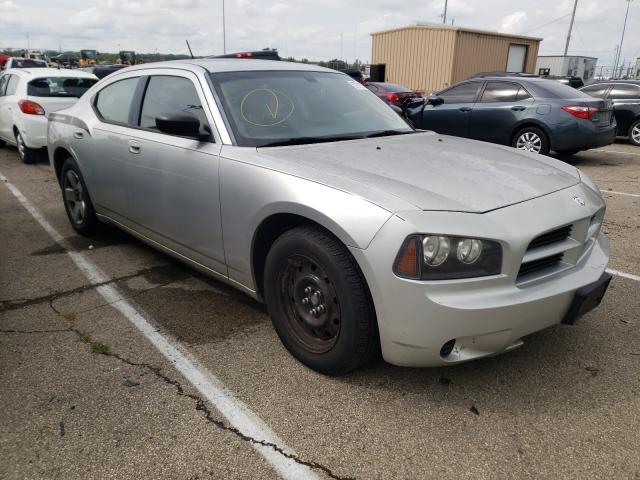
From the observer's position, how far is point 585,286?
8.04ft

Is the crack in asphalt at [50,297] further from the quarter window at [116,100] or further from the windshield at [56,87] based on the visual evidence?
the windshield at [56,87]

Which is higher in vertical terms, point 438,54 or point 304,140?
point 438,54

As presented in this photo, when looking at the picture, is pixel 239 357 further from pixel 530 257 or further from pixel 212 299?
pixel 530 257

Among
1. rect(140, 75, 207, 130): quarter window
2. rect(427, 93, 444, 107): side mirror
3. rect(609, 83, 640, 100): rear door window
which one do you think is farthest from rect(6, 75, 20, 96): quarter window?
rect(609, 83, 640, 100): rear door window

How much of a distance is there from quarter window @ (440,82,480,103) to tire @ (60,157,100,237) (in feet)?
23.2

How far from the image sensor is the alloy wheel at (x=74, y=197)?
4777 millimetres

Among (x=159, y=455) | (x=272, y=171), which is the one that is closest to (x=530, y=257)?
(x=272, y=171)

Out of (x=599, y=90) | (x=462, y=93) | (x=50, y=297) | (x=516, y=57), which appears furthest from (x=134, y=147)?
(x=516, y=57)

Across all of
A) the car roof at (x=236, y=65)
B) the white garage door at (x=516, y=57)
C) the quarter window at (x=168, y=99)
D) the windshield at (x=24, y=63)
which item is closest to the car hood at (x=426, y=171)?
the quarter window at (x=168, y=99)

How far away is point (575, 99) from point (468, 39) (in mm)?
15729

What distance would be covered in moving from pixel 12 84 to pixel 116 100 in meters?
6.32

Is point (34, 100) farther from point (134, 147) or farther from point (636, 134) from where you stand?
point (636, 134)

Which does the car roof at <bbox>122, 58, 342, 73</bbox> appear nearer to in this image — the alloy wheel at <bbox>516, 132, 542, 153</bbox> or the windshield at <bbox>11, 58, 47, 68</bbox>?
the alloy wheel at <bbox>516, 132, 542, 153</bbox>

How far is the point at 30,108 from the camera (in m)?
8.49
